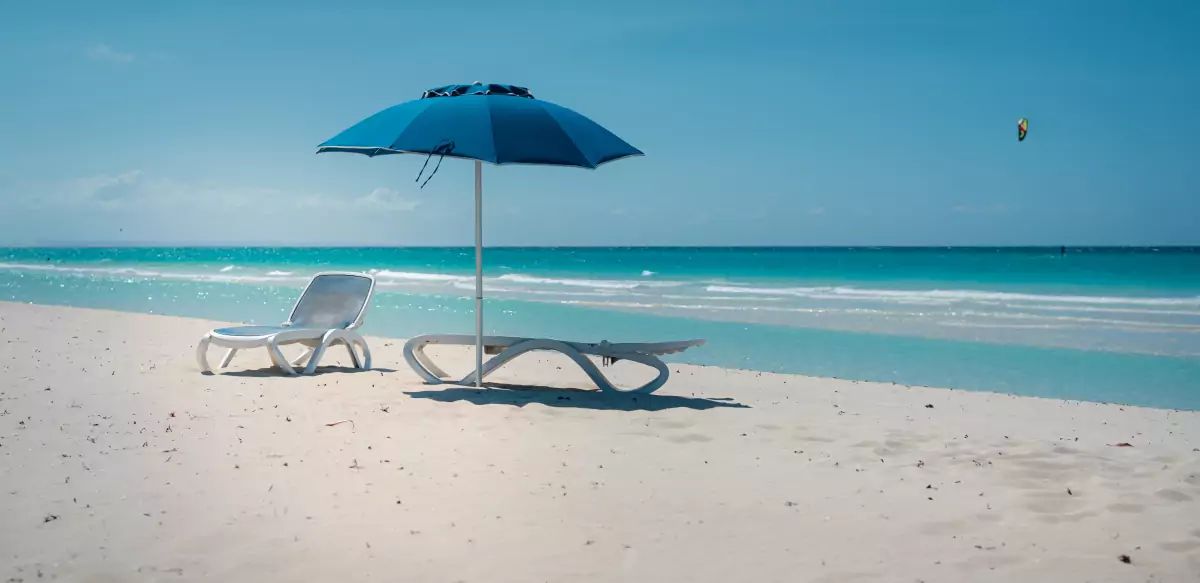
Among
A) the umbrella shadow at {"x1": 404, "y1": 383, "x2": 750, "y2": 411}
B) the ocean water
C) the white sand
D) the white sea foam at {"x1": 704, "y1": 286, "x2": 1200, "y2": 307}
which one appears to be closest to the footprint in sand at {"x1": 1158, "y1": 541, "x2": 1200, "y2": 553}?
the white sand

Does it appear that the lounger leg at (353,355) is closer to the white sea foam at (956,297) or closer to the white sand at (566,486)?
the white sand at (566,486)

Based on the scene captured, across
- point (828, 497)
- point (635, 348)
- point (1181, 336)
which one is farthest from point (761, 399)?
point (1181, 336)

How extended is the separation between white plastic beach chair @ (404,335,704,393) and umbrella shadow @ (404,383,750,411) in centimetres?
13

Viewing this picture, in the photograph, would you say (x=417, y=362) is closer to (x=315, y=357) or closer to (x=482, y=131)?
(x=315, y=357)

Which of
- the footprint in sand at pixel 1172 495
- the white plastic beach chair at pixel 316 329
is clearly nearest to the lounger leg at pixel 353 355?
the white plastic beach chair at pixel 316 329

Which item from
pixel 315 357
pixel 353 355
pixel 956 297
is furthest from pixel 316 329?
pixel 956 297

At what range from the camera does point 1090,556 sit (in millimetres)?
3682

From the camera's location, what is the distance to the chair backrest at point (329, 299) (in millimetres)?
8359

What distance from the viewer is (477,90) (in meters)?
6.60

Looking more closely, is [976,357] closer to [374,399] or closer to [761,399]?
[761,399]

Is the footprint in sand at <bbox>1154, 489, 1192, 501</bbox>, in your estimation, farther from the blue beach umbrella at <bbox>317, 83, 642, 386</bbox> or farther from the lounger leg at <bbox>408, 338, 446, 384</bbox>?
the lounger leg at <bbox>408, 338, 446, 384</bbox>

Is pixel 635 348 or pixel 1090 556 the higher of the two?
pixel 635 348

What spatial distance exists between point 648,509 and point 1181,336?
42.7 ft

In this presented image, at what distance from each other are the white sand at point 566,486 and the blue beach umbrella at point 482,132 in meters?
1.56
